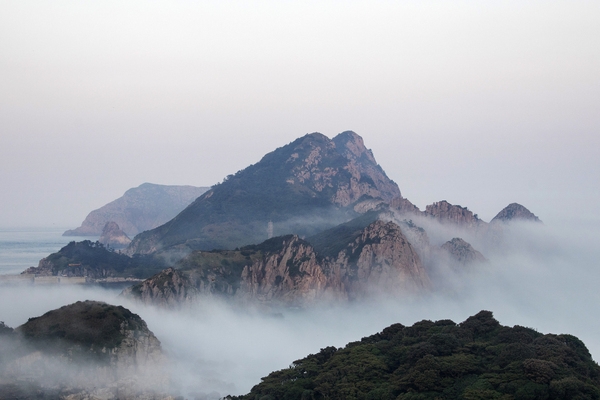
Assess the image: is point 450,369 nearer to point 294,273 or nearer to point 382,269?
point 294,273

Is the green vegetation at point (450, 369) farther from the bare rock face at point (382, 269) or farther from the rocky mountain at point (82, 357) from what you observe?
the bare rock face at point (382, 269)

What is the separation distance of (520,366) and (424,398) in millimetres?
9230

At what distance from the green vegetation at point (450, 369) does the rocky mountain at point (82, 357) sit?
2508 centimetres

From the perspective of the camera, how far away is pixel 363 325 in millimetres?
169000

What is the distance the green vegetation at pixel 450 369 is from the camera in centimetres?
6234

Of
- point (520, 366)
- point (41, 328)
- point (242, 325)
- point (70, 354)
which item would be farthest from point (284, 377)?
point (242, 325)

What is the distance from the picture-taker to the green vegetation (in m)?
62.3

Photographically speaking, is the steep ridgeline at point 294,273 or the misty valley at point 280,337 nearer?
the misty valley at point 280,337

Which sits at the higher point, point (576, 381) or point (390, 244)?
point (390, 244)

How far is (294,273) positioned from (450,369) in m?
113

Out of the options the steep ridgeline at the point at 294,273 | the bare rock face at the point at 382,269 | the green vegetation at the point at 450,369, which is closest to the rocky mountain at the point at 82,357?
the green vegetation at the point at 450,369

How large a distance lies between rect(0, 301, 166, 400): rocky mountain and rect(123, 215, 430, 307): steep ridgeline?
48064 mm

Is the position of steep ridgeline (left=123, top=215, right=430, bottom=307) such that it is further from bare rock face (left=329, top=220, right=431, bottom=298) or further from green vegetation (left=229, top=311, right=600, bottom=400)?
green vegetation (left=229, top=311, right=600, bottom=400)

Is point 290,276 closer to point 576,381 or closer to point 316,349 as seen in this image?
point 316,349
